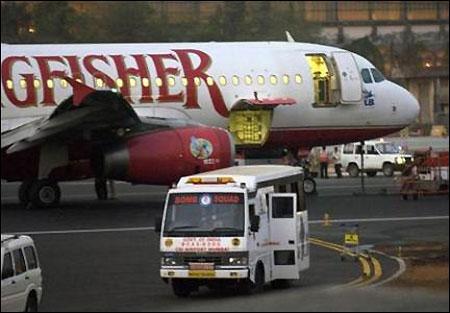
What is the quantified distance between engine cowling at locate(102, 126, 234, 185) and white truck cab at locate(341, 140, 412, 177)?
425 centimetres

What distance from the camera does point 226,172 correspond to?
2075 centimetres

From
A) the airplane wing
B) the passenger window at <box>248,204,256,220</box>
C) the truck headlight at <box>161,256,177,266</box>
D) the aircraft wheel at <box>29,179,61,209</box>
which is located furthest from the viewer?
the aircraft wheel at <box>29,179,61,209</box>

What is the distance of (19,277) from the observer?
52.6 ft

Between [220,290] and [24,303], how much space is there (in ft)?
12.5

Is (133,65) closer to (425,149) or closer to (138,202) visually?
(138,202)

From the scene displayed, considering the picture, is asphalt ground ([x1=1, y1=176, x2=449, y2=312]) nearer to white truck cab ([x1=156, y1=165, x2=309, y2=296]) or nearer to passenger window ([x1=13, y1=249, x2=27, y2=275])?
white truck cab ([x1=156, y1=165, x2=309, y2=296])

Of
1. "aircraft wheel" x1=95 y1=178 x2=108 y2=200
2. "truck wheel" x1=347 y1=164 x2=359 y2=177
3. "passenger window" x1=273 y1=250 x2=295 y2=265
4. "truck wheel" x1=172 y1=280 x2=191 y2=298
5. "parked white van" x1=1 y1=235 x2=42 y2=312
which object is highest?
"parked white van" x1=1 y1=235 x2=42 y2=312

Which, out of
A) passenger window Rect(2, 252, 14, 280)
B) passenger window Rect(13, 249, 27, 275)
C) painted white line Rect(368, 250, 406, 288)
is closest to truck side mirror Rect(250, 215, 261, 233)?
painted white line Rect(368, 250, 406, 288)

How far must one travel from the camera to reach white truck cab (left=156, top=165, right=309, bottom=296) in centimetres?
1833

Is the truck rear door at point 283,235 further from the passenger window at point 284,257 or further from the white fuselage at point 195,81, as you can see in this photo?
the white fuselage at point 195,81

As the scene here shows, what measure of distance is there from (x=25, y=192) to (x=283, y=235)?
16.4 meters

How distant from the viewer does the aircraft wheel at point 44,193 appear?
3400cm

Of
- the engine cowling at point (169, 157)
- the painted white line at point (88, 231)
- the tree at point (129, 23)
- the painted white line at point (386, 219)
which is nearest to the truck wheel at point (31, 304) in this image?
the painted white line at point (88, 231)

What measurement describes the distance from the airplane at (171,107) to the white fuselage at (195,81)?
0.03m
